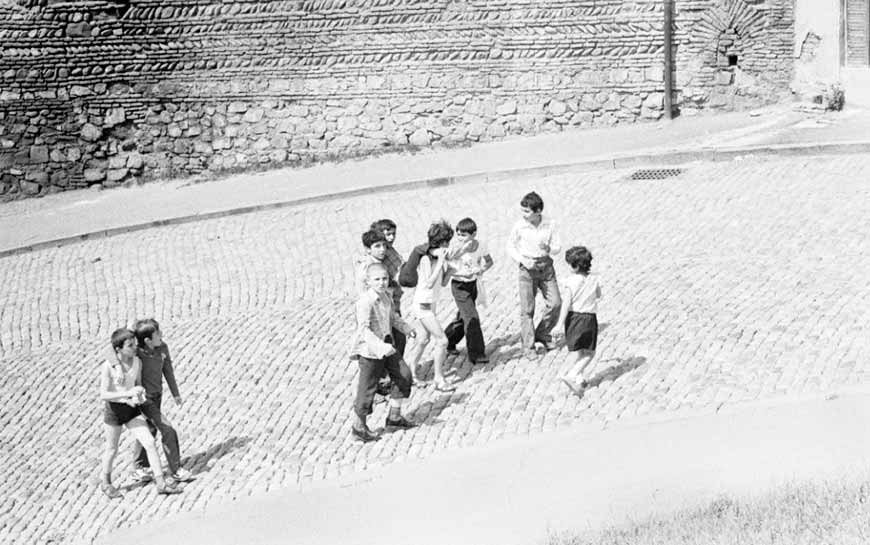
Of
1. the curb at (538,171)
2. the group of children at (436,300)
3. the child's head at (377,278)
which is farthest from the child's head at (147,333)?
the curb at (538,171)

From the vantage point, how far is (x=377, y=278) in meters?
12.0

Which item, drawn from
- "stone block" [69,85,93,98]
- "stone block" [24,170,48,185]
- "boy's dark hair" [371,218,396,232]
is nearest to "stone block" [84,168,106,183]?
"stone block" [24,170,48,185]

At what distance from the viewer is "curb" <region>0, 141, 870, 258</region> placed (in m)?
19.3

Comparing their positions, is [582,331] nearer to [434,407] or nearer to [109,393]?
[434,407]

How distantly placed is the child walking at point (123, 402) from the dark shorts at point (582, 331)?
3110mm

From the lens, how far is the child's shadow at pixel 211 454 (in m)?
12.2

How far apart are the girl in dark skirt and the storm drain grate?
23.9 feet

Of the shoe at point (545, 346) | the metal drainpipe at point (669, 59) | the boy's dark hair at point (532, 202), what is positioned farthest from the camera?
the metal drainpipe at point (669, 59)

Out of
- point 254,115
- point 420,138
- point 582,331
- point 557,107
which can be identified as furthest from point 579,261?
point 254,115

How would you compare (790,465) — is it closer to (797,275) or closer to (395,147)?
(797,275)

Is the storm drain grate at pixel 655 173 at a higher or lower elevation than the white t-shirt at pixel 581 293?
lower

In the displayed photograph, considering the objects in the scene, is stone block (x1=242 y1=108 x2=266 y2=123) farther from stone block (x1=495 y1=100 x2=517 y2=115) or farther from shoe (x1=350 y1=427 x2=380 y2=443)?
shoe (x1=350 y1=427 x2=380 y2=443)

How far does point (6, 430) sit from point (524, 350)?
175 inches

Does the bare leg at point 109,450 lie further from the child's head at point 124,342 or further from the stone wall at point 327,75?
the stone wall at point 327,75
